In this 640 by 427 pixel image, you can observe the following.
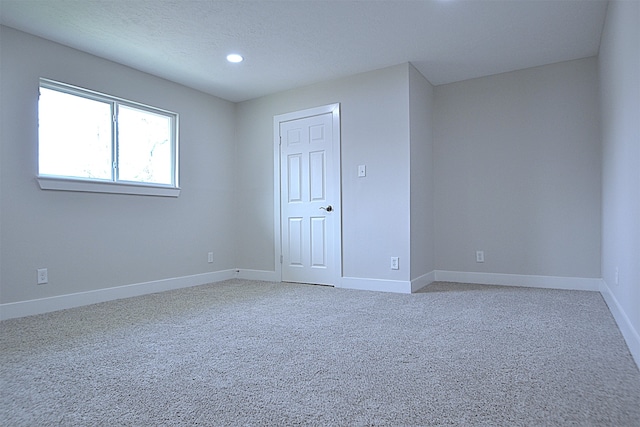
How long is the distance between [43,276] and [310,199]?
2.69 meters

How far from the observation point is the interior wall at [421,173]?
13.3 ft

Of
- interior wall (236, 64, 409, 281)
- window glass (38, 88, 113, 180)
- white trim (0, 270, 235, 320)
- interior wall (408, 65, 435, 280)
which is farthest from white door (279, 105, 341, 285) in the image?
Result: window glass (38, 88, 113, 180)

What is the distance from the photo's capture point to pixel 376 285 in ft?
13.5

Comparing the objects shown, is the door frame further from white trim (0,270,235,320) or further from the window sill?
the window sill

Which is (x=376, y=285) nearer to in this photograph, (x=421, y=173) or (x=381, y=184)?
(x=381, y=184)

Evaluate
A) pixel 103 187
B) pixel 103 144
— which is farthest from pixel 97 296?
pixel 103 144

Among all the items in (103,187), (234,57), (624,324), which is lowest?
(624,324)

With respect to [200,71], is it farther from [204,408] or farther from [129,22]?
[204,408]

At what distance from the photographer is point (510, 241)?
428 cm

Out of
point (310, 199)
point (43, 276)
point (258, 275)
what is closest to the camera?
point (43, 276)

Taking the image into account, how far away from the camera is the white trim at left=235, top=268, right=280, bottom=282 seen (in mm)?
4906

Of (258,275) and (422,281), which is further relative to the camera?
(258,275)

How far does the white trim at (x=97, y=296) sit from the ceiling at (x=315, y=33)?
223cm

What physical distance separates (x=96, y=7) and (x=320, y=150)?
8.18 feet
